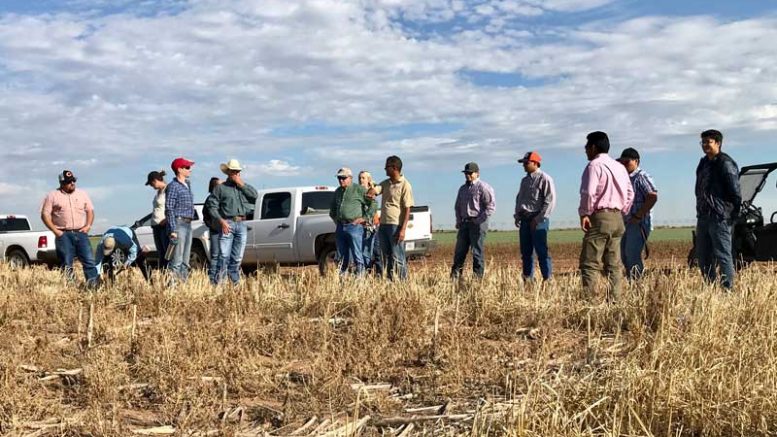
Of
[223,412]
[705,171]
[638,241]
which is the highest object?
[705,171]

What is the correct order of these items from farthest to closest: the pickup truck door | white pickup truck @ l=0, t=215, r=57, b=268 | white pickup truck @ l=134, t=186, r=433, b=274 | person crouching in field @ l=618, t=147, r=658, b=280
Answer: white pickup truck @ l=0, t=215, r=57, b=268, the pickup truck door, white pickup truck @ l=134, t=186, r=433, b=274, person crouching in field @ l=618, t=147, r=658, b=280

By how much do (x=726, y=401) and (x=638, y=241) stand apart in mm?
5563

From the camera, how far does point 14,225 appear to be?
2231cm

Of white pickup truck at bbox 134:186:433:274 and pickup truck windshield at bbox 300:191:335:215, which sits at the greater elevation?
pickup truck windshield at bbox 300:191:335:215

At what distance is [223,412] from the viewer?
16.0 ft

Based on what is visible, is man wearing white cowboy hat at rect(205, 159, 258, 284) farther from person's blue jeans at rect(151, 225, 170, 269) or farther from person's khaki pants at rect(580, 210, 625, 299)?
person's khaki pants at rect(580, 210, 625, 299)

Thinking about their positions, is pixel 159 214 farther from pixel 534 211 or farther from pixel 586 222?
pixel 586 222

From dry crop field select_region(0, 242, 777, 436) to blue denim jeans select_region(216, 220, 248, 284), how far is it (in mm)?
2124

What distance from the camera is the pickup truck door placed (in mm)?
15156

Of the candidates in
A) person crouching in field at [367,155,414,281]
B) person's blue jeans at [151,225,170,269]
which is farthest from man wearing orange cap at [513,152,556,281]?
person's blue jeans at [151,225,170,269]

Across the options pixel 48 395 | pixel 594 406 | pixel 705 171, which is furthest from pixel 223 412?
pixel 705 171

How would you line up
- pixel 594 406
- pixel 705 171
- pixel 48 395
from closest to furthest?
pixel 594 406, pixel 48 395, pixel 705 171

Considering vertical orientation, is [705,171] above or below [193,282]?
above

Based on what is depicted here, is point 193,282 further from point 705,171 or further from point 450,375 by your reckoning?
point 705,171
